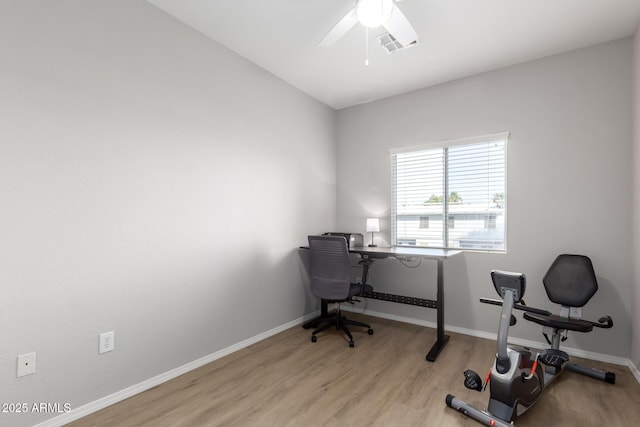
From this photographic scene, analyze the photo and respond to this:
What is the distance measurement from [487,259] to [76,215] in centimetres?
346

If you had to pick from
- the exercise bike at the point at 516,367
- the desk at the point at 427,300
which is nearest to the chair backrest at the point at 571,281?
the exercise bike at the point at 516,367

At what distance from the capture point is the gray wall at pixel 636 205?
7.57 feet

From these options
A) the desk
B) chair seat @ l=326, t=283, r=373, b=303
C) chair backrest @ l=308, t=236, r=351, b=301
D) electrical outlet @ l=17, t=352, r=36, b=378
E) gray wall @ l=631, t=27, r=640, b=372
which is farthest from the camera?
chair seat @ l=326, t=283, r=373, b=303

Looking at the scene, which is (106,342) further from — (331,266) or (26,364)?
(331,266)

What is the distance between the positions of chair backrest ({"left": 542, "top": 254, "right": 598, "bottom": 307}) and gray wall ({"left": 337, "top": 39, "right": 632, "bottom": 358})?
0.19m

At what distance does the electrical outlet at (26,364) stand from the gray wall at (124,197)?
0.09 feet

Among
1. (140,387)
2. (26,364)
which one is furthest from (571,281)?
(26,364)

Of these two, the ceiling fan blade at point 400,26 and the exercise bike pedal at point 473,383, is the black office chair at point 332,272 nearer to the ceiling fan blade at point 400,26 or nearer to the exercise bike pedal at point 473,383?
the exercise bike pedal at point 473,383

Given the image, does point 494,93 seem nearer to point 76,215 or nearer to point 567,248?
point 567,248

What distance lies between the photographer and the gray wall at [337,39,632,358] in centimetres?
A: 255

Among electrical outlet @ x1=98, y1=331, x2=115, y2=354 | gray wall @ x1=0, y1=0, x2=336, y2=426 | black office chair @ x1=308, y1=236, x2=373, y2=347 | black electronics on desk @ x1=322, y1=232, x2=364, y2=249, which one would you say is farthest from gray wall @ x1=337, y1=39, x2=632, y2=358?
electrical outlet @ x1=98, y1=331, x2=115, y2=354

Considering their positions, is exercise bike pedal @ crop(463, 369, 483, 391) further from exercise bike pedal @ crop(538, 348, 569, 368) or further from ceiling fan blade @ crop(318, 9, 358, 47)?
ceiling fan blade @ crop(318, 9, 358, 47)

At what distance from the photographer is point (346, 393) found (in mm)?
2135

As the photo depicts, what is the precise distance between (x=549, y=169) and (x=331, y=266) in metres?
2.23
